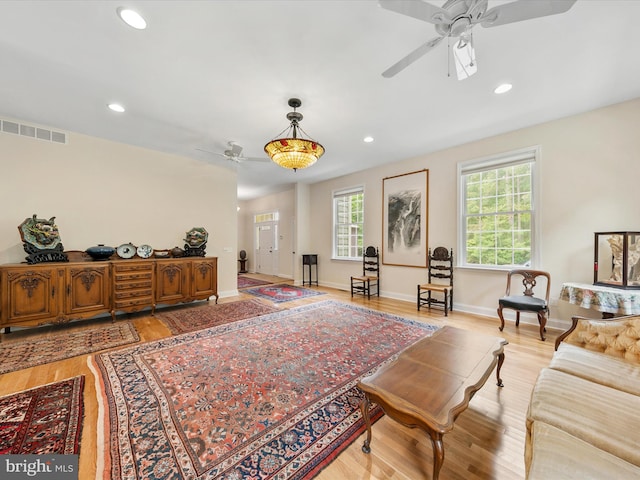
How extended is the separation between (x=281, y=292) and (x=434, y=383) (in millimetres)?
4637

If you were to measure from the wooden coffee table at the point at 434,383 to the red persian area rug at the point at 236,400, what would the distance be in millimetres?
450

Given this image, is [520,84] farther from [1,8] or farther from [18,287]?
[18,287]

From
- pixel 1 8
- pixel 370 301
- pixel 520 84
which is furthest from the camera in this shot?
pixel 370 301

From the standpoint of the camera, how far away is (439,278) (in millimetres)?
4594

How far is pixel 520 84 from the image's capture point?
262 cm

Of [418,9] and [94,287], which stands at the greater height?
[418,9]

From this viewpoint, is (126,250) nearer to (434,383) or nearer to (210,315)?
(210,315)

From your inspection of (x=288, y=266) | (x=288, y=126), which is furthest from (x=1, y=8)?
(x=288, y=266)

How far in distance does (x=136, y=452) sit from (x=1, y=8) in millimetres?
3135

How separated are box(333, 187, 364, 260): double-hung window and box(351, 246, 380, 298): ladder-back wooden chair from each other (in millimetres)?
386

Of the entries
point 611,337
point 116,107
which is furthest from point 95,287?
point 611,337

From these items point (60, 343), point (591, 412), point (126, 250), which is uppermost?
point (126, 250)

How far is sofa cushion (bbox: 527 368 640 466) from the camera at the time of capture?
107 centimetres

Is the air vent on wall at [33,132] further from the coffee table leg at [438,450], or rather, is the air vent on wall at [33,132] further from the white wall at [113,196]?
the coffee table leg at [438,450]
